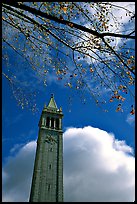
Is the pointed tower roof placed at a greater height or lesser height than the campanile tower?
greater

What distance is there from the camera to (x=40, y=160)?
166ft

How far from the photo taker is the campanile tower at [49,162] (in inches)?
1793

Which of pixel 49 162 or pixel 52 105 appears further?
pixel 52 105

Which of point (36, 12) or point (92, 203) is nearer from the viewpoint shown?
point (92, 203)

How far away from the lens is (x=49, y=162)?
2007 inches

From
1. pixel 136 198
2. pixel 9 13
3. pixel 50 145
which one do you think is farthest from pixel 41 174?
pixel 136 198

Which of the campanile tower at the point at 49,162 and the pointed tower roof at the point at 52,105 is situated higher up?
the pointed tower roof at the point at 52,105

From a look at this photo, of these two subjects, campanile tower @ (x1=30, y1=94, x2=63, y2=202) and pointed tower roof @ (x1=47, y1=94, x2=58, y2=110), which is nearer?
campanile tower @ (x1=30, y1=94, x2=63, y2=202)

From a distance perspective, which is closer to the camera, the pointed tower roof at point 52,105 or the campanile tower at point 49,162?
the campanile tower at point 49,162

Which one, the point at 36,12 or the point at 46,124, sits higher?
the point at 46,124

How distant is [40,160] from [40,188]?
6069 mm

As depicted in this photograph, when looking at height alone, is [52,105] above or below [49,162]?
above

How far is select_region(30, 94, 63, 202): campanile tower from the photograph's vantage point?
4553 cm

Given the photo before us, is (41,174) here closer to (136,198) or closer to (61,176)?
(61,176)
